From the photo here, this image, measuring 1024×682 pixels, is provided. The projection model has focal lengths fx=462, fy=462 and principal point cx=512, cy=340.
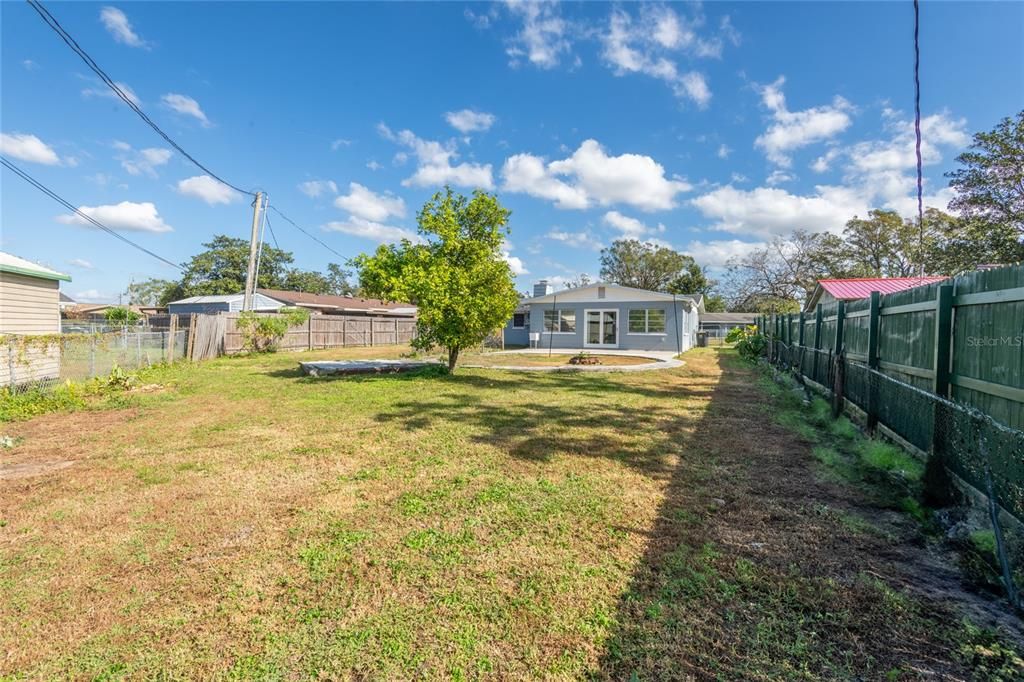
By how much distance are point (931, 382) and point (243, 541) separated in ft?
19.6

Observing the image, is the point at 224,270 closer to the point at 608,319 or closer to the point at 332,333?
the point at 332,333

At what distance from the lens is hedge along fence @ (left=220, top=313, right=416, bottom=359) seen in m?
18.6

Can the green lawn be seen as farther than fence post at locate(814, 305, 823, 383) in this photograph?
No

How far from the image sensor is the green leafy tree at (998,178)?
2186cm

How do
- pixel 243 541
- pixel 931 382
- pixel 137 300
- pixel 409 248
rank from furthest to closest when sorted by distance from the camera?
pixel 137 300 → pixel 409 248 → pixel 931 382 → pixel 243 541

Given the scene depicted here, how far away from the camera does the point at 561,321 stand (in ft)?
75.6

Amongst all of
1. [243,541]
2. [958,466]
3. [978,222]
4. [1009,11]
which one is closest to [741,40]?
[1009,11]

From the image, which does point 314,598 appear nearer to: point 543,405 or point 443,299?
point 543,405

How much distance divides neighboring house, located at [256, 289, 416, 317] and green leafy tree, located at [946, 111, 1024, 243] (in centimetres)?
3177

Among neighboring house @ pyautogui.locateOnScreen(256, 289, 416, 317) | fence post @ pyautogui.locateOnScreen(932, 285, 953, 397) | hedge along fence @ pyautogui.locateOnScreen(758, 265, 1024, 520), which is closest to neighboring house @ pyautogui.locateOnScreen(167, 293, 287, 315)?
neighboring house @ pyautogui.locateOnScreen(256, 289, 416, 317)

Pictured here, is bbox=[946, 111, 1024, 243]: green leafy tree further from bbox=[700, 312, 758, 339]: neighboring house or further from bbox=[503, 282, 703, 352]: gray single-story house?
bbox=[700, 312, 758, 339]: neighboring house

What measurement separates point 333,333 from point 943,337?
24402 mm

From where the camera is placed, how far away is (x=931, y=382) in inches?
173

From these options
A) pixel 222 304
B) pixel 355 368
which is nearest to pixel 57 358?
pixel 355 368
